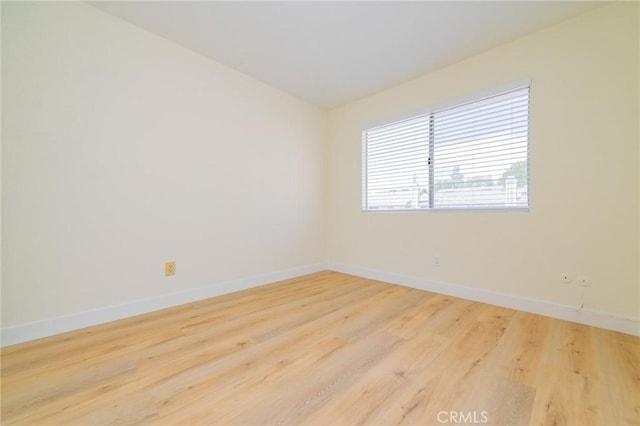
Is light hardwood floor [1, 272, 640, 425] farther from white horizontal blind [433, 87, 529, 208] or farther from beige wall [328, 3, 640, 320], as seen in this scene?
white horizontal blind [433, 87, 529, 208]

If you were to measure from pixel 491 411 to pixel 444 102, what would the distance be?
254 centimetres

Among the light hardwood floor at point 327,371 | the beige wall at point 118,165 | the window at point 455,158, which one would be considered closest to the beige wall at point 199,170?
the beige wall at point 118,165

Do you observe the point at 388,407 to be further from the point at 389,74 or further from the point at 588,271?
the point at 389,74

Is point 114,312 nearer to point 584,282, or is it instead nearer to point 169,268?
point 169,268

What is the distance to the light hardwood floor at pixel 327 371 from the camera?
1.03 metres

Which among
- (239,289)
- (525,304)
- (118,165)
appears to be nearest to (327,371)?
(239,289)

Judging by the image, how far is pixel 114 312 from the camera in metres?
1.90

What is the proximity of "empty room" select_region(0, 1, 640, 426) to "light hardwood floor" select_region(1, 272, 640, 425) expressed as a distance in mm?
13

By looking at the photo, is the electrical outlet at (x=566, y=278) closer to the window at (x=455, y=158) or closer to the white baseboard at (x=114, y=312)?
the window at (x=455, y=158)

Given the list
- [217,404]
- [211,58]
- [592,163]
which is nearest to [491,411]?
[217,404]

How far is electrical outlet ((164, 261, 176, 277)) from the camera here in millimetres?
2172

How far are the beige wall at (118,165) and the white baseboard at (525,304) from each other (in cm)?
168

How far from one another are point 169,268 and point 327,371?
5.47 ft

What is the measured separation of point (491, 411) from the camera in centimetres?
103
